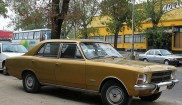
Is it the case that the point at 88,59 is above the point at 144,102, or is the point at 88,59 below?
above

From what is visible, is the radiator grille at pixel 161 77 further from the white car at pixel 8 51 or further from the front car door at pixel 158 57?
the front car door at pixel 158 57

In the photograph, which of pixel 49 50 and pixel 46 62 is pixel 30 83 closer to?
pixel 46 62

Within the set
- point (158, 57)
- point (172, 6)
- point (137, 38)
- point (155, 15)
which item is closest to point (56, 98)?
point (158, 57)

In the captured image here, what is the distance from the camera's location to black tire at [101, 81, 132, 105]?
8078 millimetres

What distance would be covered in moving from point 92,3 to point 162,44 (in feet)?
36.4

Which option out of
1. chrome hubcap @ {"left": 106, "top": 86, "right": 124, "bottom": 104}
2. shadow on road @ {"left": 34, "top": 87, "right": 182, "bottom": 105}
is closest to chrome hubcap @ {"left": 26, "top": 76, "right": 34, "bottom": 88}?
shadow on road @ {"left": 34, "top": 87, "right": 182, "bottom": 105}

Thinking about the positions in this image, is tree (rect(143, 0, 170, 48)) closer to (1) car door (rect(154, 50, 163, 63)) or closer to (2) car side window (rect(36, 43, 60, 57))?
(1) car door (rect(154, 50, 163, 63))

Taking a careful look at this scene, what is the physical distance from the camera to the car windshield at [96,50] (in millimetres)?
9166

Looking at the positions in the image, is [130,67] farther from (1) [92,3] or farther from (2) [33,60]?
(1) [92,3]

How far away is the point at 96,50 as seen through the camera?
9383 mm

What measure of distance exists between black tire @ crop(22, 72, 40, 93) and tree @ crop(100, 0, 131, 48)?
77.2ft

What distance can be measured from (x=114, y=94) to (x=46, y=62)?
8.28 feet

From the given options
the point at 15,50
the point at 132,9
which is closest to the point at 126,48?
the point at 132,9

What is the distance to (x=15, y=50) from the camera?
56.1 ft
